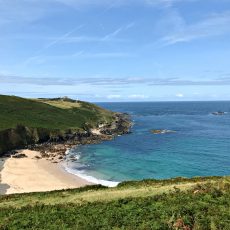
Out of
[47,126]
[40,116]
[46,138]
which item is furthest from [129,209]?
[40,116]

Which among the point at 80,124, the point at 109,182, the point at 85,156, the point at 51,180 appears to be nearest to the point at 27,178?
the point at 51,180

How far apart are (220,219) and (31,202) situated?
20137 mm

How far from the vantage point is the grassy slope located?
13161cm

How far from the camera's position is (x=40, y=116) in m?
152

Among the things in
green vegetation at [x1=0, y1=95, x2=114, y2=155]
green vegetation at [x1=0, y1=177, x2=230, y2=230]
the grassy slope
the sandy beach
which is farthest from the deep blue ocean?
green vegetation at [x1=0, y1=177, x2=230, y2=230]

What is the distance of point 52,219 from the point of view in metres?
34.0

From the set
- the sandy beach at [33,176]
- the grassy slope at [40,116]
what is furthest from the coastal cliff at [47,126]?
the sandy beach at [33,176]

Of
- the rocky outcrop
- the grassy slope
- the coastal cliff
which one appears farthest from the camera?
the grassy slope

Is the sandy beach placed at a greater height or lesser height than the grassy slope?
lesser

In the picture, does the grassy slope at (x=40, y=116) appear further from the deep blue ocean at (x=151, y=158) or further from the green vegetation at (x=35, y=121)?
the deep blue ocean at (x=151, y=158)

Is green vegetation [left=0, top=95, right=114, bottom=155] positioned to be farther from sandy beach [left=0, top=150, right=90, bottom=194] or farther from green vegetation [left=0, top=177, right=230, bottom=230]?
green vegetation [left=0, top=177, right=230, bottom=230]

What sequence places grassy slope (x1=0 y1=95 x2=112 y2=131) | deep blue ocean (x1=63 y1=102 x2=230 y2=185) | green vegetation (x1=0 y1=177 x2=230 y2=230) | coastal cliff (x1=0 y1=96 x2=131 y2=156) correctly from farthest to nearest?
grassy slope (x1=0 y1=95 x2=112 y2=131) < coastal cliff (x1=0 y1=96 x2=131 y2=156) < deep blue ocean (x1=63 y1=102 x2=230 y2=185) < green vegetation (x1=0 y1=177 x2=230 y2=230)

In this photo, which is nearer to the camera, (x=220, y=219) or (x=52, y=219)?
(x=220, y=219)

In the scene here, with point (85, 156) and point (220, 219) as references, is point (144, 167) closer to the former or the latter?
point (85, 156)
